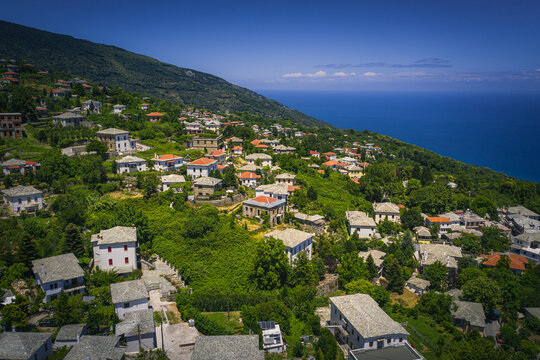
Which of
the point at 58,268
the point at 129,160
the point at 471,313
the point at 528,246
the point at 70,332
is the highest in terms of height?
the point at 129,160

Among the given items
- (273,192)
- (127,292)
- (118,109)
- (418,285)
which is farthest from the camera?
(118,109)

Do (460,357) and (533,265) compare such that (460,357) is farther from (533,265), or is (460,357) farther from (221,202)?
(221,202)

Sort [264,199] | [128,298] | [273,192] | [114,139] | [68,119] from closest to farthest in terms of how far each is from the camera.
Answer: [128,298] < [264,199] < [273,192] < [114,139] < [68,119]

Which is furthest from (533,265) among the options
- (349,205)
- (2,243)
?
(2,243)

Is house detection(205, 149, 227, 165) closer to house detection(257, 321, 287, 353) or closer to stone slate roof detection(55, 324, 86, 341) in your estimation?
house detection(257, 321, 287, 353)

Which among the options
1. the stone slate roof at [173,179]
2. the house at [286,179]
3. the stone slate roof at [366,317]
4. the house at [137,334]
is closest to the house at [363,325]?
the stone slate roof at [366,317]

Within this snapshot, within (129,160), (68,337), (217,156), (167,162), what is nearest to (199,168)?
(167,162)

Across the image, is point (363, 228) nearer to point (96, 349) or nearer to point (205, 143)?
point (205, 143)
